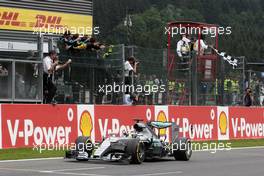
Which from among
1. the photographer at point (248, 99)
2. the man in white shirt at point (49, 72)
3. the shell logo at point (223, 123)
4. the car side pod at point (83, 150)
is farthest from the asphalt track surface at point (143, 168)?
the photographer at point (248, 99)

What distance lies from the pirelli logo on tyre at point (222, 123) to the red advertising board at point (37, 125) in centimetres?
801

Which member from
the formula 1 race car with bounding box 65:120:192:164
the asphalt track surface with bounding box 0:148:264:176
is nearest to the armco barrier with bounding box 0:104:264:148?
the asphalt track surface with bounding box 0:148:264:176

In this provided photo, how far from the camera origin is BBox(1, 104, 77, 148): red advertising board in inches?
755

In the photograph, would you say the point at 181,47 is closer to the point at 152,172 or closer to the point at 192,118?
the point at 192,118

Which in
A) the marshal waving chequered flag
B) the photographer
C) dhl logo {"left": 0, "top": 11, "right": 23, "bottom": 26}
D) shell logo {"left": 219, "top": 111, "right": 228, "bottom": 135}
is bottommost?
shell logo {"left": 219, "top": 111, "right": 228, "bottom": 135}

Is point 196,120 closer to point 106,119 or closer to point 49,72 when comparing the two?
Result: point 106,119

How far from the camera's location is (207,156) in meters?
19.8

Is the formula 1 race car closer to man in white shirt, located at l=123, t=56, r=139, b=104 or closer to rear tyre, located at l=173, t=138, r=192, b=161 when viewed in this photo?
rear tyre, located at l=173, t=138, r=192, b=161

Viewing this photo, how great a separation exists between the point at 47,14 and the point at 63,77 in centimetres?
1016

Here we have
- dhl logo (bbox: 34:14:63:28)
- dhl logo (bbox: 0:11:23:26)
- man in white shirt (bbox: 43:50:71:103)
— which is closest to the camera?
man in white shirt (bbox: 43:50:71:103)

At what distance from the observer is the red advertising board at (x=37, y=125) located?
1917 cm

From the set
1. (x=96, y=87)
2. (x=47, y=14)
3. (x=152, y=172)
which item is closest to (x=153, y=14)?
(x=47, y=14)

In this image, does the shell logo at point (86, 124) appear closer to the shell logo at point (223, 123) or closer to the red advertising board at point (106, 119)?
the red advertising board at point (106, 119)

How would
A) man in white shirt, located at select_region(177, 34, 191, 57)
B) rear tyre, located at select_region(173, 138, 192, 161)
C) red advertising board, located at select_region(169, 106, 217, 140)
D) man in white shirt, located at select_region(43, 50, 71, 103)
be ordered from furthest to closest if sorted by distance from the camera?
man in white shirt, located at select_region(177, 34, 191, 57), red advertising board, located at select_region(169, 106, 217, 140), man in white shirt, located at select_region(43, 50, 71, 103), rear tyre, located at select_region(173, 138, 192, 161)
